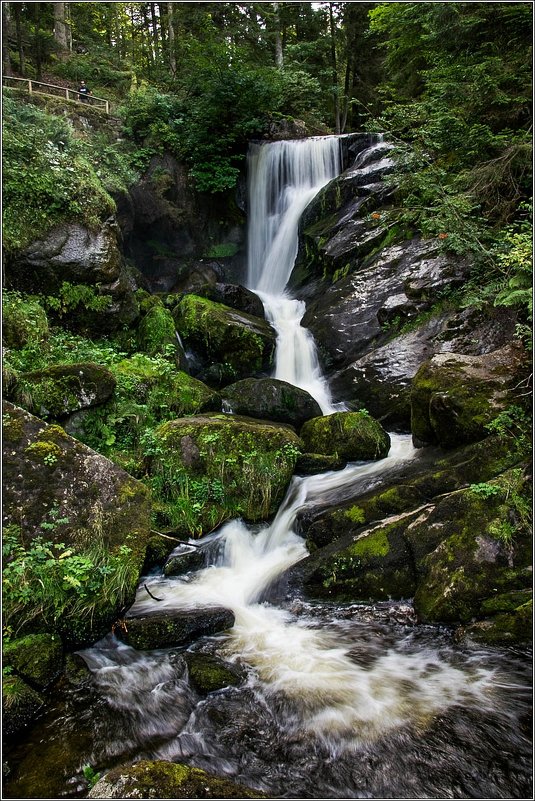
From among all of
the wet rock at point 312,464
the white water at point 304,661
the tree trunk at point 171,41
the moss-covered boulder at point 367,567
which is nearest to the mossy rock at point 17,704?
the white water at point 304,661

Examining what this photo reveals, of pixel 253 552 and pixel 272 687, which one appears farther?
pixel 253 552

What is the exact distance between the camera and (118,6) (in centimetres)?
2372

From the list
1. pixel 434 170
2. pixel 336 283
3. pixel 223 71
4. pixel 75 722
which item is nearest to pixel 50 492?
pixel 75 722

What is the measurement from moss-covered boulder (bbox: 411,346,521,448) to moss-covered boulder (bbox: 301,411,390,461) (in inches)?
36.3

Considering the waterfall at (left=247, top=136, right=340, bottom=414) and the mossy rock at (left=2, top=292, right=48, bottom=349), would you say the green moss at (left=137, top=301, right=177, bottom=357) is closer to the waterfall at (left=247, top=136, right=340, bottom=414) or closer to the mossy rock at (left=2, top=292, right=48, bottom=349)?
the mossy rock at (left=2, top=292, right=48, bottom=349)

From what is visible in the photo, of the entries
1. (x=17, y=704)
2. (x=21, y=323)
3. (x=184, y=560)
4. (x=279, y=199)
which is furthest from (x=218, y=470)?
(x=279, y=199)

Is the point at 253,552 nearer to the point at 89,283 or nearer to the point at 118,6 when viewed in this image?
the point at 89,283

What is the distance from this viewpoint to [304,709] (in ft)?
13.2

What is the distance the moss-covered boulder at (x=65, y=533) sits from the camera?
14.1 feet

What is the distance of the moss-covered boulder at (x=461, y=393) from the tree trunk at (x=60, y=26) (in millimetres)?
22665

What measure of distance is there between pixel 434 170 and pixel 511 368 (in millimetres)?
3345

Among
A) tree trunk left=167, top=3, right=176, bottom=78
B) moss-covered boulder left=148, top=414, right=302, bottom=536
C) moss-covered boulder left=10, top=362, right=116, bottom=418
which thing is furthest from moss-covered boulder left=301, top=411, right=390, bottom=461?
tree trunk left=167, top=3, right=176, bottom=78

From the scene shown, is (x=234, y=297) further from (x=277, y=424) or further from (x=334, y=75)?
(x=334, y=75)

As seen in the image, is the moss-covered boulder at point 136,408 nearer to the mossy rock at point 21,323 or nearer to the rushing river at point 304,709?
the mossy rock at point 21,323
